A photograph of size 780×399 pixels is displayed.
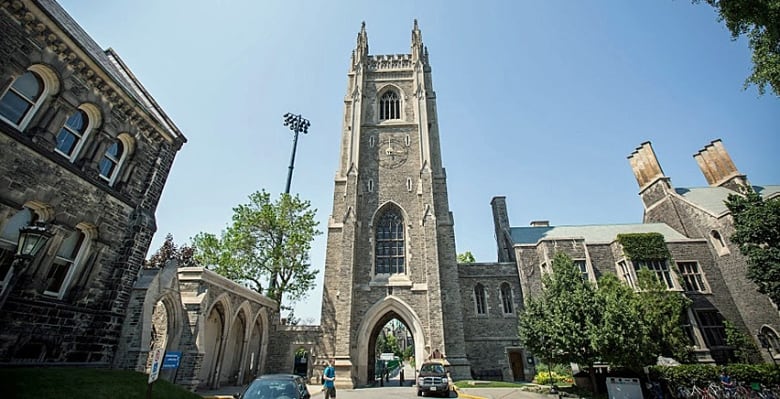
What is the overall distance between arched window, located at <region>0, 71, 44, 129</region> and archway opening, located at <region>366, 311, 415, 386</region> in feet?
56.4

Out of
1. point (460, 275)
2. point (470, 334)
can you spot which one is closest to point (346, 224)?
point (460, 275)

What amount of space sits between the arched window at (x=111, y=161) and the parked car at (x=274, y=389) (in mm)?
6763

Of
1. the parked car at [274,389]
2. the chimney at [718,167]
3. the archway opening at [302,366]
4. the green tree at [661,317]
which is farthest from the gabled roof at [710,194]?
the archway opening at [302,366]

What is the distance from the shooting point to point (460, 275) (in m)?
23.2

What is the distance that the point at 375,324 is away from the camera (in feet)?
63.5

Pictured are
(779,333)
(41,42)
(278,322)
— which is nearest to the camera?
(41,42)

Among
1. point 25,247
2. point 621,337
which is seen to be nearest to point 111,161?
point 25,247

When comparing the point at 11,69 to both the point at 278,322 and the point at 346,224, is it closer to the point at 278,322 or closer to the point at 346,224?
the point at 346,224

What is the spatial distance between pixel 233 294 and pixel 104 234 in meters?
8.08

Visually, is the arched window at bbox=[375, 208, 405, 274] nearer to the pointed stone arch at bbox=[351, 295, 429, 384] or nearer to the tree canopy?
the pointed stone arch at bbox=[351, 295, 429, 384]

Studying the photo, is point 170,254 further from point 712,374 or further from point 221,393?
point 712,374

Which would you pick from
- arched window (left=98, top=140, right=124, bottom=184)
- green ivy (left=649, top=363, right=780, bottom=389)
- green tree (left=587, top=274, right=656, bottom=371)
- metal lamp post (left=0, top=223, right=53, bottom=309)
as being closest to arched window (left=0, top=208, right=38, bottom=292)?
metal lamp post (left=0, top=223, right=53, bottom=309)

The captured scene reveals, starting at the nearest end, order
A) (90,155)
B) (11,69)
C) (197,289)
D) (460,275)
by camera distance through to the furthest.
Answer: (11,69)
(90,155)
(197,289)
(460,275)

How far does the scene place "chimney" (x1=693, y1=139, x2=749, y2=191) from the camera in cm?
2636
